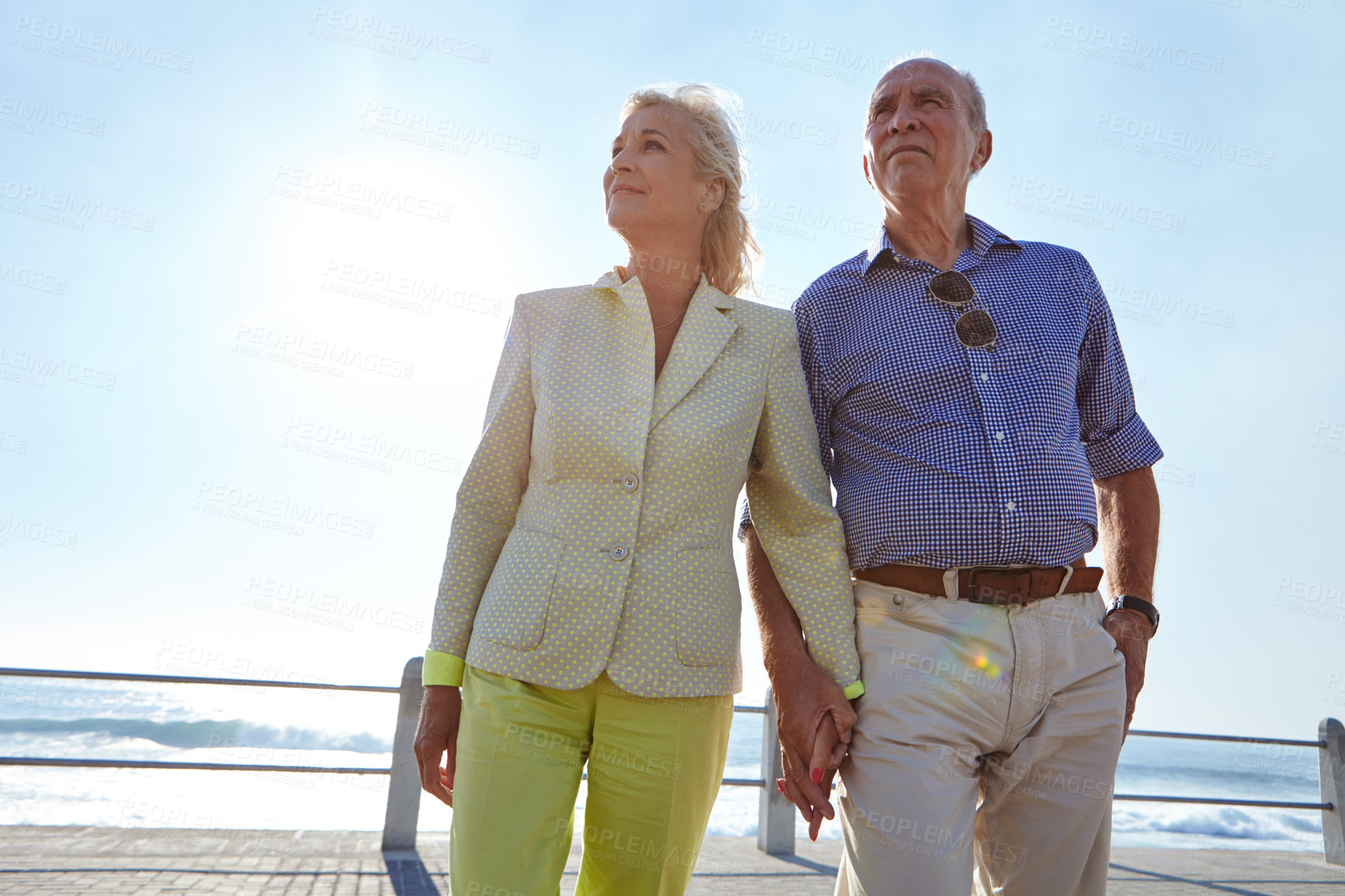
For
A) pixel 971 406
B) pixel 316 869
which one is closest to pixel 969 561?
pixel 971 406

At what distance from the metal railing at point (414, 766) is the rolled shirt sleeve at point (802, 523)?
2185 millimetres

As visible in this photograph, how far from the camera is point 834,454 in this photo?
8.20ft

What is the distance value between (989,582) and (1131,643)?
0.51m

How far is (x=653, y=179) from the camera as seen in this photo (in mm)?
2445

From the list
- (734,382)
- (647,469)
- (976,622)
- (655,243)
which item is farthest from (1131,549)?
(655,243)

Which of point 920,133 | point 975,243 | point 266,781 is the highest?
point 920,133

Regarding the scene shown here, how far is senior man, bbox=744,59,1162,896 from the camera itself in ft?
6.55

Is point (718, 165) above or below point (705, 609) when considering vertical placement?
above

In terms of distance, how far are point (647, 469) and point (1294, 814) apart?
2905 cm

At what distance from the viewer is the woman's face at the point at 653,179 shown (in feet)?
7.99

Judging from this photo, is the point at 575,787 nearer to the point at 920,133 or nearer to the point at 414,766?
the point at 920,133

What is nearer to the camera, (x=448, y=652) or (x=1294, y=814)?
(x=448, y=652)

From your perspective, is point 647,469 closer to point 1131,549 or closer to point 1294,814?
point 1131,549

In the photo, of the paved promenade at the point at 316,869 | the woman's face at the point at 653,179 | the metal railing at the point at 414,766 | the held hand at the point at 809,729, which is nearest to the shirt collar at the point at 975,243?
the woman's face at the point at 653,179
